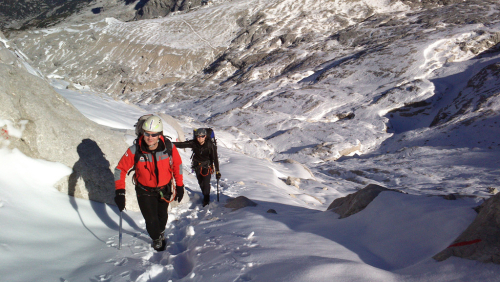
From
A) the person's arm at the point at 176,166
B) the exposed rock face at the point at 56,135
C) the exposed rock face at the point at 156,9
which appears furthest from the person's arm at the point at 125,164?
the exposed rock face at the point at 156,9

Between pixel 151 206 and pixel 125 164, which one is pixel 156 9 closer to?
pixel 125 164

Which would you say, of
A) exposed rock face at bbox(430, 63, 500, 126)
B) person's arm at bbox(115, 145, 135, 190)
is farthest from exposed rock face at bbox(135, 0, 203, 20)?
person's arm at bbox(115, 145, 135, 190)

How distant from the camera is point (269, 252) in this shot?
337cm

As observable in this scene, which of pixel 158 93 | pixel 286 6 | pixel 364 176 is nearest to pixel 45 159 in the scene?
pixel 364 176

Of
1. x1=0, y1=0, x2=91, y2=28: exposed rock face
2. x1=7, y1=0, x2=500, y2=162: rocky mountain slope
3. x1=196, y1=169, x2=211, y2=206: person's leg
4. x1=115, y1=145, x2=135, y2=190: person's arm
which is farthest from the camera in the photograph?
x1=0, y1=0, x2=91, y2=28: exposed rock face

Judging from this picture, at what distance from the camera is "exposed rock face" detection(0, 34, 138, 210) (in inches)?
180

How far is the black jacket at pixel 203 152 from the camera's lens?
648cm

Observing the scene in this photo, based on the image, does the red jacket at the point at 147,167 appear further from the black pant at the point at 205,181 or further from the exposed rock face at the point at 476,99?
the exposed rock face at the point at 476,99

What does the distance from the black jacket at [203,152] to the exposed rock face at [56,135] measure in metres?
1.58

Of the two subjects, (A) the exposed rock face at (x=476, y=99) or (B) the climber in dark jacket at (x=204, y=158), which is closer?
(B) the climber in dark jacket at (x=204, y=158)

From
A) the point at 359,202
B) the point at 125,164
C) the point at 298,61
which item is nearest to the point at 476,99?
the point at 359,202

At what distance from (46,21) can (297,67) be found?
474ft

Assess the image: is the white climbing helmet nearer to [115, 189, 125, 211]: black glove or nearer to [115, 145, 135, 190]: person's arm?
[115, 145, 135, 190]: person's arm

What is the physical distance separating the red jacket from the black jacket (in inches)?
91.1
